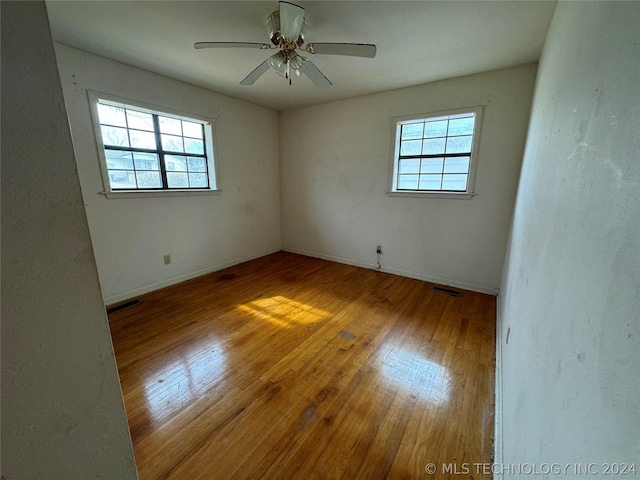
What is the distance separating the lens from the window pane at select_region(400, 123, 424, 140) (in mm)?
3373

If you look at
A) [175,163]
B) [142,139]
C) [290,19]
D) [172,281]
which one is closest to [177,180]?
[175,163]

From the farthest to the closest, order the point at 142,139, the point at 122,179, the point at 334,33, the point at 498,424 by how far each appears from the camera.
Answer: the point at 142,139 → the point at 122,179 → the point at 334,33 → the point at 498,424

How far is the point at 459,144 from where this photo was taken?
10.3 ft

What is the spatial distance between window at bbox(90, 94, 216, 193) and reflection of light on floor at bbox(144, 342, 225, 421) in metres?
2.00

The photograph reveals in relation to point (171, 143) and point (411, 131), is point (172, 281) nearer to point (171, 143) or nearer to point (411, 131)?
point (171, 143)

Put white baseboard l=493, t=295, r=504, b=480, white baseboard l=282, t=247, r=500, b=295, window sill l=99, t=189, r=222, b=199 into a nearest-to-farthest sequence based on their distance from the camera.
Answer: white baseboard l=493, t=295, r=504, b=480
window sill l=99, t=189, r=222, b=199
white baseboard l=282, t=247, r=500, b=295

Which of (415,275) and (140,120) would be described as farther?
(415,275)

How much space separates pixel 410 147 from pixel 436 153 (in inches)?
13.9

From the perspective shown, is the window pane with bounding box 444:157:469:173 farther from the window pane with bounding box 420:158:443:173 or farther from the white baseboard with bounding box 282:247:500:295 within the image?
the white baseboard with bounding box 282:247:500:295

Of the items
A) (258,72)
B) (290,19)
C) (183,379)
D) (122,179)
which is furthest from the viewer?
(122,179)

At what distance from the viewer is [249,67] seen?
2705 millimetres

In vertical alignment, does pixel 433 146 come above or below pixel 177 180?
above

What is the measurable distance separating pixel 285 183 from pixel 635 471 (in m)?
4.68

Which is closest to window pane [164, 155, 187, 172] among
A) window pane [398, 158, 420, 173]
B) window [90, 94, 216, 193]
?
window [90, 94, 216, 193]
